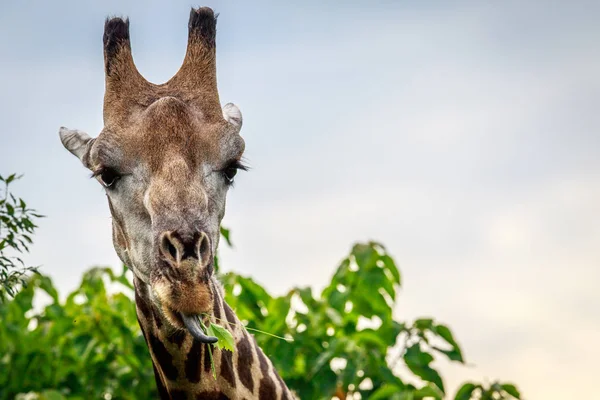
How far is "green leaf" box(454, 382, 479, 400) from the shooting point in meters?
8.84

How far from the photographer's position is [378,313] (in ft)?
33.0

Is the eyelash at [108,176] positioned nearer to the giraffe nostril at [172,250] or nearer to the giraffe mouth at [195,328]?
the giraffe nostril at [172,250]

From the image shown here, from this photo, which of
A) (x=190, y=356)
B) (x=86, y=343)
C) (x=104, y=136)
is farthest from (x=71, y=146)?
(x=86, y=343)

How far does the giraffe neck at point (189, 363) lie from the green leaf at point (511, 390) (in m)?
2.61

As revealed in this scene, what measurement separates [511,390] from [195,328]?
12.5 ft

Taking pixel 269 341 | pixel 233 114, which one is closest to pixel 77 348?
pixel 269 341

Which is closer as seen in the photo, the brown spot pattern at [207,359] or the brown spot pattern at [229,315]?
the brown spot pattern at [207,359]

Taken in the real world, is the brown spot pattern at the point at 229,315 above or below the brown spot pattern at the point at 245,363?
above

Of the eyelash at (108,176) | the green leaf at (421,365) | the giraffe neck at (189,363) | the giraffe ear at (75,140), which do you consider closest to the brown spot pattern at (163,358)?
the giraffe neck at (189,363)

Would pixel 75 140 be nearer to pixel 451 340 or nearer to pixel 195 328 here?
pixel 195 328

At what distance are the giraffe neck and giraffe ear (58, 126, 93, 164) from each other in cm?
102

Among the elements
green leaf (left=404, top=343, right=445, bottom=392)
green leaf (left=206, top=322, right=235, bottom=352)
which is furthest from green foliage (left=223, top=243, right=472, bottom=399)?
green leaf (left=206, top=322, right=235, bottom=352)

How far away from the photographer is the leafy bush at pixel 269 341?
9188mm

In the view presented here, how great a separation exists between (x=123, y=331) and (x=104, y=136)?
4.71 meters
